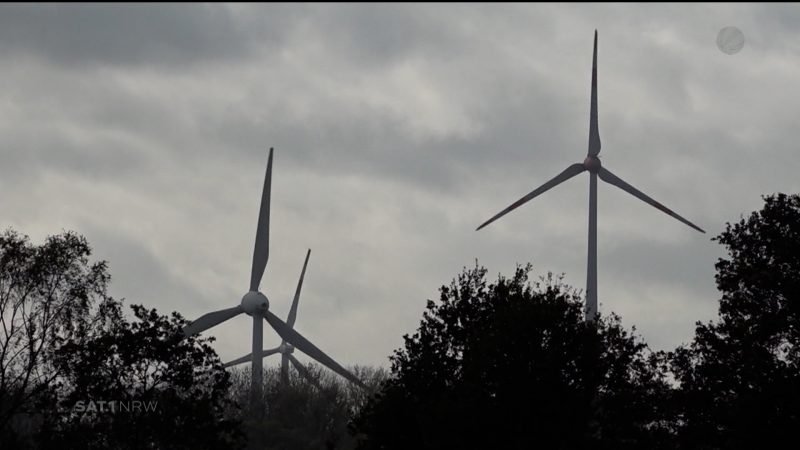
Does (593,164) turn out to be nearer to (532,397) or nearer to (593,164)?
Answer: (593,164)

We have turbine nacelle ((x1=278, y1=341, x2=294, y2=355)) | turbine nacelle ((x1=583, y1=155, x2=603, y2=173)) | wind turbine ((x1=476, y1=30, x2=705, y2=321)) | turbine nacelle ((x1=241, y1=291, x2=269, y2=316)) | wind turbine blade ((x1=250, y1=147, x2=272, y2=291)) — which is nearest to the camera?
wind turbine ((x1=476, y1=30, x2=705, y2=321))

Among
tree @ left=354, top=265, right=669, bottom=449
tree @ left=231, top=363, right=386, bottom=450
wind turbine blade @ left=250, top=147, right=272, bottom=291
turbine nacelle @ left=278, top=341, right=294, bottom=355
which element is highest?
turbine nacelle @ left=278, top=341, right=294, bottom=355

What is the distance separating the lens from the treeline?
53406mm

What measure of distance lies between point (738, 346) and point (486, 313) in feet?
40.4

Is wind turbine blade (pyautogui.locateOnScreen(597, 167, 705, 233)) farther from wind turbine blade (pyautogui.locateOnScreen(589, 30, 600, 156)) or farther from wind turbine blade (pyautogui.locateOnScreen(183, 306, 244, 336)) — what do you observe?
wind turbine blade (pyautogui.locateOnScreen(183, 306, 244, 336))

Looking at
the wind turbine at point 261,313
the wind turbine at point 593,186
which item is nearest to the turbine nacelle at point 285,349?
the wind turbine at point 261,313

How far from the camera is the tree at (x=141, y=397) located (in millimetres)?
56312

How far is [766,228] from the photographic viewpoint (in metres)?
59.6

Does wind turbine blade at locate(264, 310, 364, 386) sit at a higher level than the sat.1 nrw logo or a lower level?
higher

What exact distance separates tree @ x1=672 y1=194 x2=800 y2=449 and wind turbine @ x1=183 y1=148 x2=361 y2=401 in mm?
45713

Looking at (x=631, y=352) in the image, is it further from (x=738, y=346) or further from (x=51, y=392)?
(x=51, y=392)

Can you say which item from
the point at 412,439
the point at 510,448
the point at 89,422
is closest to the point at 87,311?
the point at 89,422

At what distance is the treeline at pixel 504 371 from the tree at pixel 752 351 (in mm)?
63

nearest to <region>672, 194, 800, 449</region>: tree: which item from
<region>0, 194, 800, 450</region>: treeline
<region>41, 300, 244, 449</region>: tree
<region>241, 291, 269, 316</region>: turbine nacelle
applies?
<region>0, 194, 800, 450</region>: treeline
